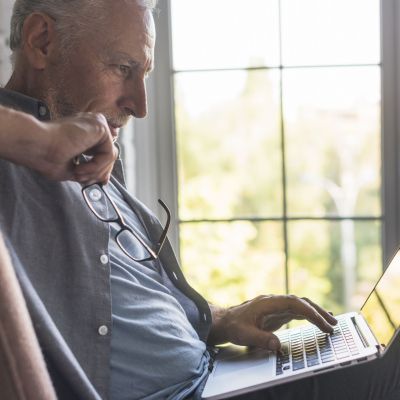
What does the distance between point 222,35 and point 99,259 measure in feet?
3.65

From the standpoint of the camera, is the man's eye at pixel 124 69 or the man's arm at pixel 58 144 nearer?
the man's arm at pixel 58 144

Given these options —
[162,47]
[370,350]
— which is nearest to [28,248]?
[370,350]

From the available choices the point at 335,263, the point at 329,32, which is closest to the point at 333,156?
the point at 335,263

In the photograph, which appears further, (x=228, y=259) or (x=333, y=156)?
(x=333, y=156)

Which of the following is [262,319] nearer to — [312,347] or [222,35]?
[312,347]

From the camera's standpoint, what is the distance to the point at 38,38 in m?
1.32

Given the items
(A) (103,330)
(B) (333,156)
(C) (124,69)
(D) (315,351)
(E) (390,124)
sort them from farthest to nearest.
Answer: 1. (B) (333,156)
2. (E) (390,124)
3. (C) (124,69)
4. (D) (315,351)
5. (A) (103,330)

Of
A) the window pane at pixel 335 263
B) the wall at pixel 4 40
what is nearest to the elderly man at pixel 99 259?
the wall at pixel 4 40

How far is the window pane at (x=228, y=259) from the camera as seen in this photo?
2.19 m

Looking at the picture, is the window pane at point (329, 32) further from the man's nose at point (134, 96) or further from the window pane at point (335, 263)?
the window pane at point (335, 263)

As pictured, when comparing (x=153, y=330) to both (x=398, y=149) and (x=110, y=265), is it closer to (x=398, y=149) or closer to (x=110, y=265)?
(x=110, y=265)

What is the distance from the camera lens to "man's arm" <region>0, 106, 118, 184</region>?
0.86m

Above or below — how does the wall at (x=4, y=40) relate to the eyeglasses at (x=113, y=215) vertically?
above

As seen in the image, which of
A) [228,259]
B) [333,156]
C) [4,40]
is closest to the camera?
[4,40]
